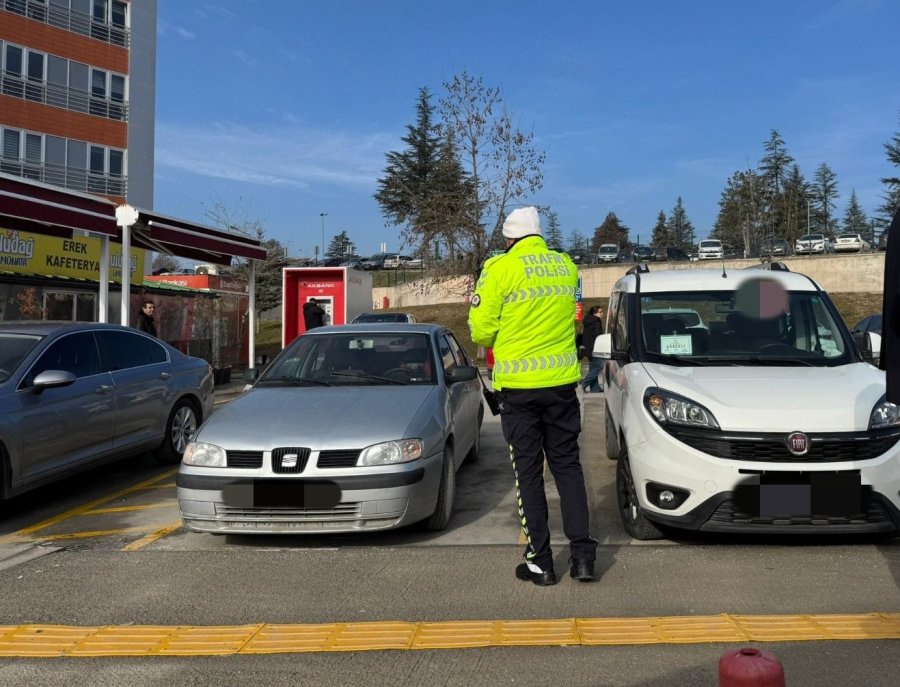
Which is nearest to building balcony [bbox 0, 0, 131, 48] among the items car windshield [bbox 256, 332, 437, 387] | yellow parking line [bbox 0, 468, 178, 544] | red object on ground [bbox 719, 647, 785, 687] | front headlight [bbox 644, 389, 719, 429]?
yellow parking line [bbox 0, 468, 178, 544]

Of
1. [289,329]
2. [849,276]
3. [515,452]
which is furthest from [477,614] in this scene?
[849,276]

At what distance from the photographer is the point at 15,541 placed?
547 cm

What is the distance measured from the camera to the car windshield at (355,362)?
6211 millimetres

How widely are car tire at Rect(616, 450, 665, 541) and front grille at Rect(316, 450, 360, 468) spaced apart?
5.68ft

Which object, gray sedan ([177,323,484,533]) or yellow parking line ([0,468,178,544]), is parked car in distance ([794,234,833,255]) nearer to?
yellow parking line ([0,468,178,544])

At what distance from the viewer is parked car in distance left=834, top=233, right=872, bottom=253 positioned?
44375 mm

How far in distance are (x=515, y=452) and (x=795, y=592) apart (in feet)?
5.30

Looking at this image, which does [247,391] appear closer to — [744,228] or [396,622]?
[396,622]

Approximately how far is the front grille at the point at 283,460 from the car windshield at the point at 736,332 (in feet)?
8.28

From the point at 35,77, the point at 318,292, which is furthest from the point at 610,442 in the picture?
the point at 35,77

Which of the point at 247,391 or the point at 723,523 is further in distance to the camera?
the point at 247,391

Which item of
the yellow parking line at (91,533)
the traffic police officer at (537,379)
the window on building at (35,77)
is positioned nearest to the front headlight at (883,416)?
the traffic police officer at (537,379)

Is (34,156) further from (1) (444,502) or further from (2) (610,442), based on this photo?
(1) (444,502)

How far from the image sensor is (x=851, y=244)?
4450cm
